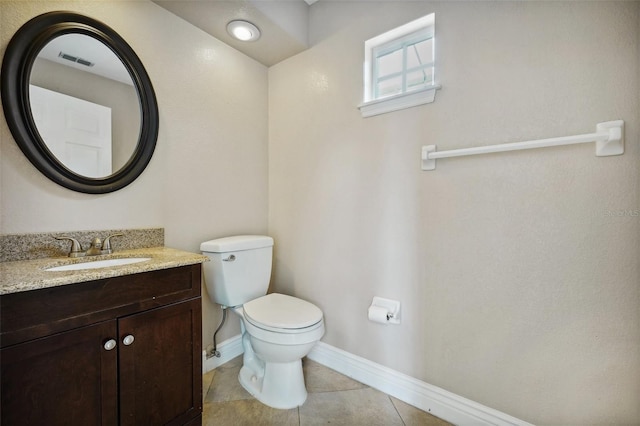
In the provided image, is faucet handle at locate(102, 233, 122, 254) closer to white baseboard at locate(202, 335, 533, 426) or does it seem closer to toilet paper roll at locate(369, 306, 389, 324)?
white baseboard at locate(202, 335, 533, 426)

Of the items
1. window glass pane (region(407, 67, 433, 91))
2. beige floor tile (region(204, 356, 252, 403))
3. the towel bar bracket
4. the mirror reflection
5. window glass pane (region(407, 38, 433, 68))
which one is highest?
window glass pane (region(407, 38, 433, 68))

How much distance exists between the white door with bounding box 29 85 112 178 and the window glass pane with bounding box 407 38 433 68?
5.38 feet

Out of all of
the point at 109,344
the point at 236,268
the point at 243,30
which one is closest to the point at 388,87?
the point at 243,30

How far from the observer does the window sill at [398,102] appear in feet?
4.30

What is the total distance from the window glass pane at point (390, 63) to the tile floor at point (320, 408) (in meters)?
1.89

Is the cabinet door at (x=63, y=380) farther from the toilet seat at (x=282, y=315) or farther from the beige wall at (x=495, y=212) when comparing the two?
the beige wall at (x=495, y=212)

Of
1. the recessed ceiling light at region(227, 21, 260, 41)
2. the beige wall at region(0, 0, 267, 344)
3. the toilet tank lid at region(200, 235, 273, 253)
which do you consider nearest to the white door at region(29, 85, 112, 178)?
the beige wall at region(0, 0, 267, 344)

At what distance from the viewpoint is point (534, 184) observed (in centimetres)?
109

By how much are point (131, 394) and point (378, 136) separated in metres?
1.62

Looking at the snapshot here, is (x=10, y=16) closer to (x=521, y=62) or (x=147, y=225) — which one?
(x=147, y=225)

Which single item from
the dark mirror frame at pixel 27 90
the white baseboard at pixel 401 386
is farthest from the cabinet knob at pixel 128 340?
the white baseboard at pixel 401 386

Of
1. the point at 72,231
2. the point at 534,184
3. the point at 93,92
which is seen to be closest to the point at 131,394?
the point at 72,231

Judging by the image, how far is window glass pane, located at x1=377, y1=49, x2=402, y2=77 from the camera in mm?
1553

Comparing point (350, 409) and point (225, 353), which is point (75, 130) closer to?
point (225, 353)
